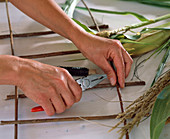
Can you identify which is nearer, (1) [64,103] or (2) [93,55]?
(1) [64,103]

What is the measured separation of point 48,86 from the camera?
0.79m

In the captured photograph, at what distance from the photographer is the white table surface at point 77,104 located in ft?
2.60

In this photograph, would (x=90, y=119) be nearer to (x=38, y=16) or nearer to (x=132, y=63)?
(x=132, y=63)

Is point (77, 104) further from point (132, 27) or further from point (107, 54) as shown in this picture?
point (132, 27)

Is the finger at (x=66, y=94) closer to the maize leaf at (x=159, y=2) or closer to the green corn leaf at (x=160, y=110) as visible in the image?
the green corn leaf at (x=160, y=110)

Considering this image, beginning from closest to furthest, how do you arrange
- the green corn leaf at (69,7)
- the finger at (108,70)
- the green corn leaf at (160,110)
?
the green corn leaf at (160,110) < the finger at (108,70) < the green corn leaf at (69,7)

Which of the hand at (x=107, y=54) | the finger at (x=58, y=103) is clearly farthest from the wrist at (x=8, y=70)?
the hand at (x=107, y=54)

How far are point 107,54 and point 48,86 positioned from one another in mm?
258

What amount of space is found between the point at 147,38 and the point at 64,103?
1.45ft

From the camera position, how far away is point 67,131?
0.80 metres

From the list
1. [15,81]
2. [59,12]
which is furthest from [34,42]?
[15,81]

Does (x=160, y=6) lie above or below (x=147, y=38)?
above

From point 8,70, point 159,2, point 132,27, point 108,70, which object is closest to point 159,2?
point 159,2

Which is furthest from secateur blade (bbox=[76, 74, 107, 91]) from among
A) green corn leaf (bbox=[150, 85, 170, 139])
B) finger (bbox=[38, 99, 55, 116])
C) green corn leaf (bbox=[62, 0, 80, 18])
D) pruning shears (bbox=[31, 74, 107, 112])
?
green corn leaf (bbox=[62, 0, 80, 18])
